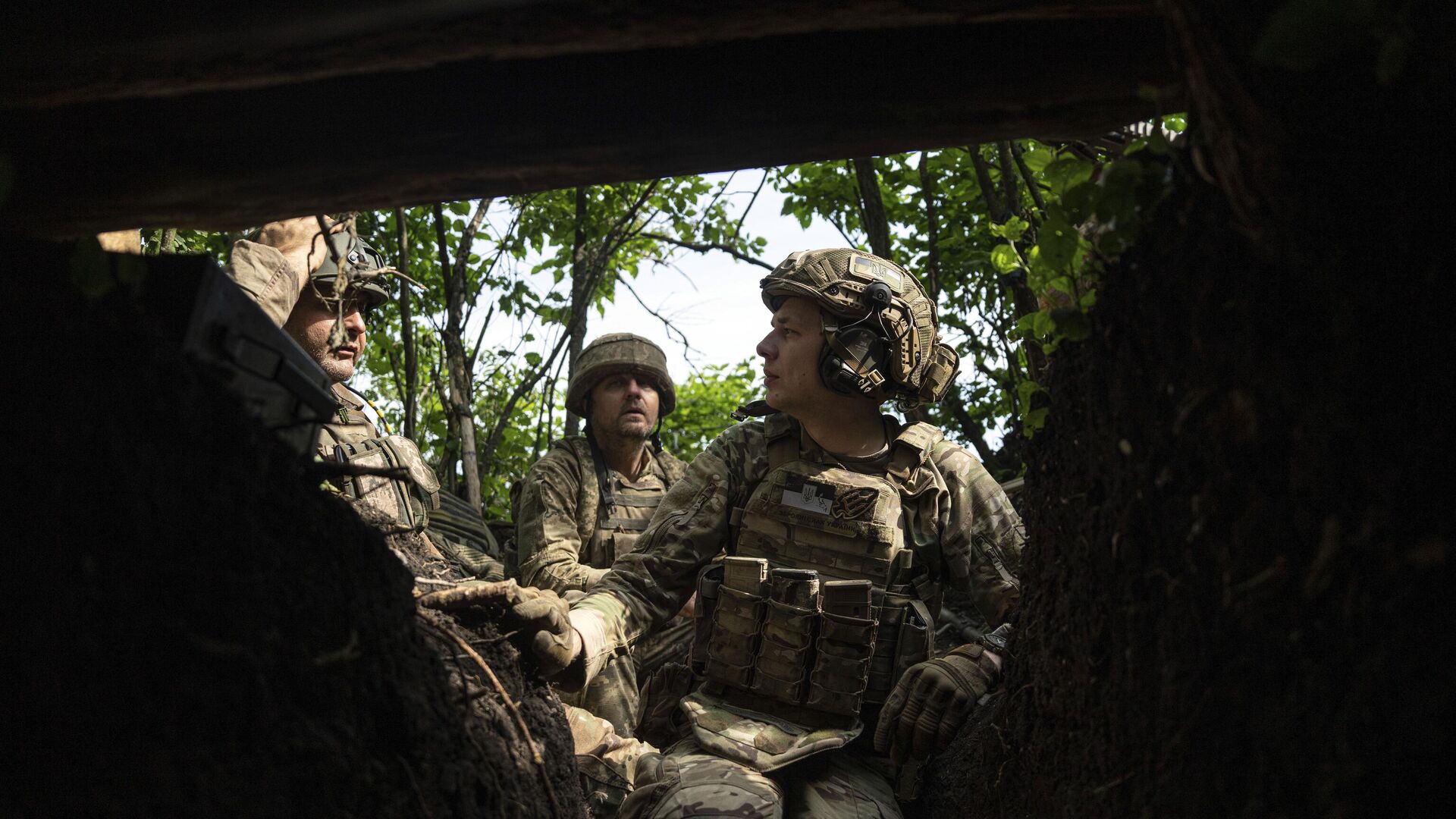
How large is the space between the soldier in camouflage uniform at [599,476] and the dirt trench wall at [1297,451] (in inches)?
184

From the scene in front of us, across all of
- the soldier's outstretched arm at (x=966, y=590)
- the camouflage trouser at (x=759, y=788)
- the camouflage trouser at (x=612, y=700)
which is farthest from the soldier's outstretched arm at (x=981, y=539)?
the camouflage trouser at (x=612, y=700)

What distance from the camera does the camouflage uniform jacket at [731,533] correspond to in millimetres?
3971

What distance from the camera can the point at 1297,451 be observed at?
155cm

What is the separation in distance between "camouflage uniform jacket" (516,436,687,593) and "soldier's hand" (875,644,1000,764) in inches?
118

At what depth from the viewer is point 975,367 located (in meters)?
8.62

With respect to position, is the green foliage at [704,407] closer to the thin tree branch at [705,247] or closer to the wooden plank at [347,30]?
the thin tree branch at [705,247]

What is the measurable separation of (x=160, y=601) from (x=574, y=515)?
545cm

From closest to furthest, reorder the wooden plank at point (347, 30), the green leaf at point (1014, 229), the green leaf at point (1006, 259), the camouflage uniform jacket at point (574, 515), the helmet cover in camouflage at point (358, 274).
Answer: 1. the wooden plank at point (347, 30)
2. the green leaf at point (1006, 259)
3. the green leaf at point (1014, 229)
4. the helmet cover in camouflage at point (358, 274)
5. the camouflage uniform jacket at point (574, 515)

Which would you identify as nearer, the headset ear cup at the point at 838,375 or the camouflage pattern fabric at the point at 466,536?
the headset ear cup at the point at 838,375

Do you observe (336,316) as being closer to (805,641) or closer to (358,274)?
(358,274)

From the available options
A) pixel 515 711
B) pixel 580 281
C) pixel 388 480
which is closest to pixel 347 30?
pixel 515 711

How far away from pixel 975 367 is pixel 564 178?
695cm

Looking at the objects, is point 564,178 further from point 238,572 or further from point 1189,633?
point 1189,633

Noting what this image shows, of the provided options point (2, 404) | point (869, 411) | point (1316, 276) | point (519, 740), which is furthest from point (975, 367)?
point (2, 404)
